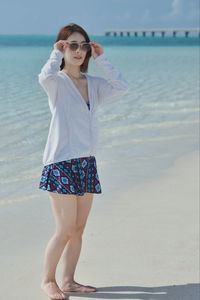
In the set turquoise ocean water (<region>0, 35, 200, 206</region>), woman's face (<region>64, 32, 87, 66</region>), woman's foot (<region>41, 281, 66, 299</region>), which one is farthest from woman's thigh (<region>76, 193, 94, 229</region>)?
turquoise ocean water (<region>0, 35, 200, 206</region>)

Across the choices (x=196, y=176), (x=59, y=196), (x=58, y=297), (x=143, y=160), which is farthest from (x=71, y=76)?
(x=143, y=160)

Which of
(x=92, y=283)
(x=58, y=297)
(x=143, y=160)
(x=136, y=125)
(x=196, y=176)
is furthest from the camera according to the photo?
(x=136, y=125)

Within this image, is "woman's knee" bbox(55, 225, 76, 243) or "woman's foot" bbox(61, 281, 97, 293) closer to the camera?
"woman's knee" bbox(55, 225, 76, 243)

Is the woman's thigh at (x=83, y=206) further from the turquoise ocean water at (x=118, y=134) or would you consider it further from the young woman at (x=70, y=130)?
the turquoise ocean water at (x=118, y=134)

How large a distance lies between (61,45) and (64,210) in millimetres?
1040

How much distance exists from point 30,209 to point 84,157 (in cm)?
227

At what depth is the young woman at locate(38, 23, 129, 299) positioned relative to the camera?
3223 mm

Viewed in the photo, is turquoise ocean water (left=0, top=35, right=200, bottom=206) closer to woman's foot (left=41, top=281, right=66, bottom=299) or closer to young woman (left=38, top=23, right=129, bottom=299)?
woman's foot (left=41, top=281, right=66, bottom=299)

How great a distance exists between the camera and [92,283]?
3824 mm

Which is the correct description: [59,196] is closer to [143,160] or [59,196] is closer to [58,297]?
[58,297]

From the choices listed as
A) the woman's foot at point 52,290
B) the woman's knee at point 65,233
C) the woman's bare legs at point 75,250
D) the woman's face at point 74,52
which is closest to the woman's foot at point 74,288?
the woman's bare legs at point 75,250

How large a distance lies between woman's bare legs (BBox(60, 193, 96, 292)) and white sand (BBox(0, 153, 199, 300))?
9 centimetres

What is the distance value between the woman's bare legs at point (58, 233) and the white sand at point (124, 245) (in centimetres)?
13

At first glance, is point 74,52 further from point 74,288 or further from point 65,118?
point 74,288
